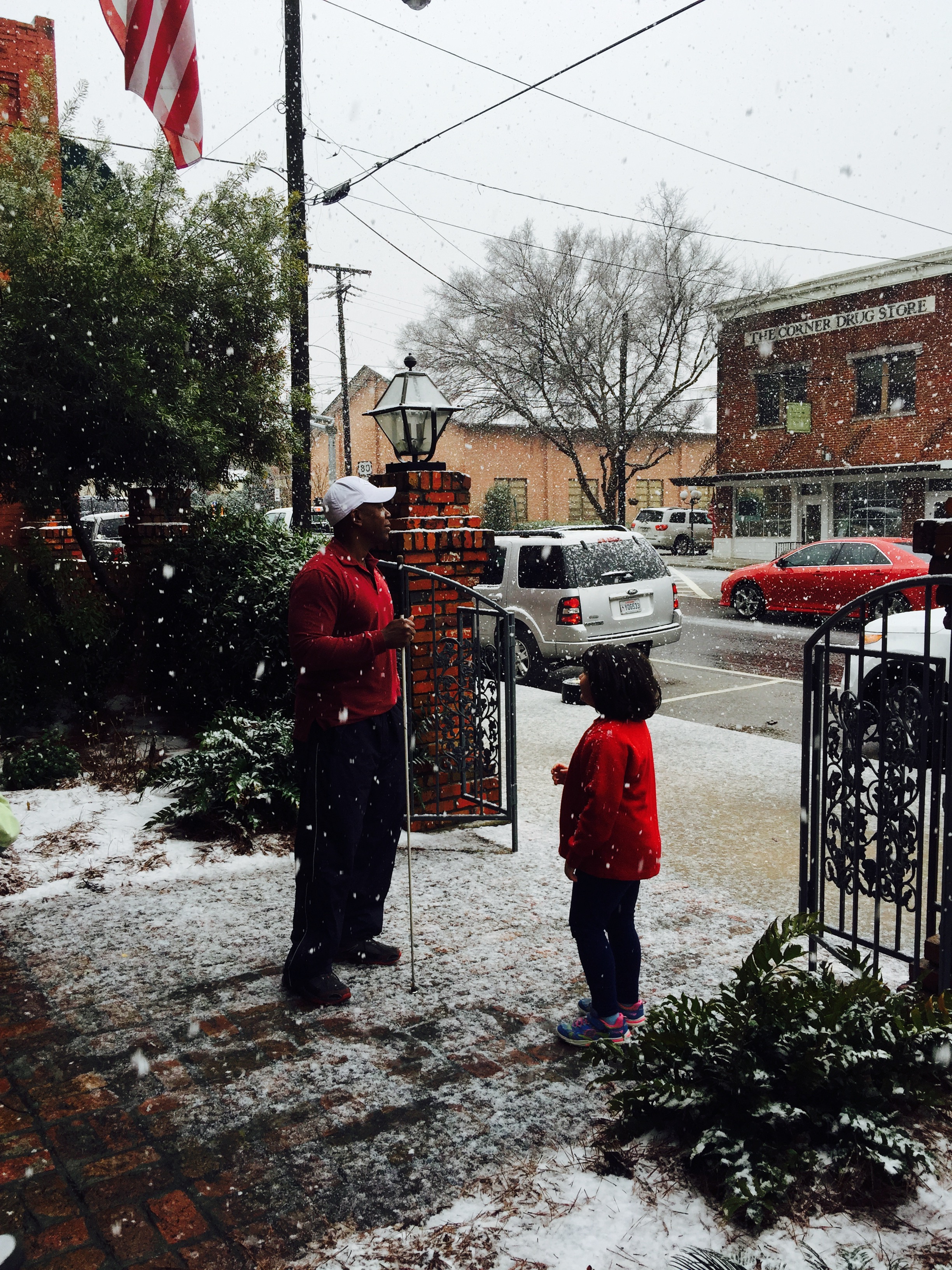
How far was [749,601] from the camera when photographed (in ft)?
59.5

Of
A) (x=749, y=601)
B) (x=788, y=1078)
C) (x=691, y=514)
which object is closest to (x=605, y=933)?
(x=788, y=1078)

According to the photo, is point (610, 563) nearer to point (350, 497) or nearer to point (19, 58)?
point (350, 497)

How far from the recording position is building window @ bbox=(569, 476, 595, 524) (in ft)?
157

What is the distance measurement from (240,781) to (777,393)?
3079cm

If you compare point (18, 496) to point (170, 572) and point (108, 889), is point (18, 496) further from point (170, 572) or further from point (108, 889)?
point (108, 889)

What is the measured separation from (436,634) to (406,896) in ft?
5.53

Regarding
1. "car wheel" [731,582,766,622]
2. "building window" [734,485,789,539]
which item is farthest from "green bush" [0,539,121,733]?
"building window" [734,485,789,539]

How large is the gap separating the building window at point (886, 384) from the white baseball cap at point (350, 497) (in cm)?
2903

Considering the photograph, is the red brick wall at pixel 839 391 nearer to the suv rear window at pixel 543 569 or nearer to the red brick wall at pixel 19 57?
the suv rear window at pixel 543 569

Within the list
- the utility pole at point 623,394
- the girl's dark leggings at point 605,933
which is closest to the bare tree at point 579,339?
the utility pole at point 623,394

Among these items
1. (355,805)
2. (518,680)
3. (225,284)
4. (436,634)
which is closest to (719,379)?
(518,680)

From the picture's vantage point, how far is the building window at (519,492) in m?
45.4

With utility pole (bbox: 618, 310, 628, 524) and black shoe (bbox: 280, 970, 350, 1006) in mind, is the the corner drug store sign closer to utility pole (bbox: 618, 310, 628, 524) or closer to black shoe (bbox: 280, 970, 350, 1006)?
utility pole (bbox: 618, 310, 628, 524)

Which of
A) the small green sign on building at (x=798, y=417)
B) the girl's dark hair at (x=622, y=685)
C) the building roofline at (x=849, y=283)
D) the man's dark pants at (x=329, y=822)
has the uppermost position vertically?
the building roofline at (x=849, y=283)
